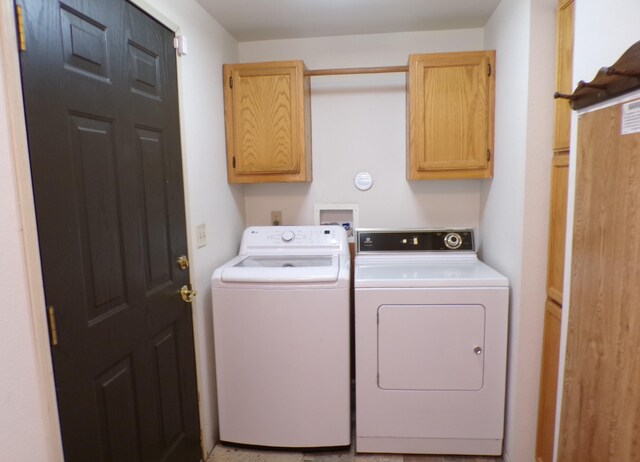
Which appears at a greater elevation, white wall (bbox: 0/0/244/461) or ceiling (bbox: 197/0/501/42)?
ceiling (bbox: 197/0/501/42)

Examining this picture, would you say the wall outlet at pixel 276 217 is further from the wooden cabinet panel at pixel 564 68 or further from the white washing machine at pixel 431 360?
the wooden cabinet panel at pixel 564 68

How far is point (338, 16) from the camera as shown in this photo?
2152mm

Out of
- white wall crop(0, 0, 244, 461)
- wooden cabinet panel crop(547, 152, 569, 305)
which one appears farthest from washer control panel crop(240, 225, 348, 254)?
wooden cabinet panel crop(547, 152, 569, 305)

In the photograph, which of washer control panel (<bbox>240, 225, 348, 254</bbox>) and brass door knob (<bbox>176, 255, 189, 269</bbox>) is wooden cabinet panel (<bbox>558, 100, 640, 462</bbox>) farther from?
brass door knob (<bbox>176, 255, 189, 269</bbox>)

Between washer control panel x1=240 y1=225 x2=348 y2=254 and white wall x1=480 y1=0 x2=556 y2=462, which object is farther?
washer control panel x1=240 y1=225 x2=348 y2=254

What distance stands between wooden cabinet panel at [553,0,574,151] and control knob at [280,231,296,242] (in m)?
1.39

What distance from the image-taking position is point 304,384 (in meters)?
1.98

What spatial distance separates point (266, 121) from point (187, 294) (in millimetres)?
1085

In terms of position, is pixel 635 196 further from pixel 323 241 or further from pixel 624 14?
pixel 323 241

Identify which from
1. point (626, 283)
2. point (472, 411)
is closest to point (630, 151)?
point (626, 283)

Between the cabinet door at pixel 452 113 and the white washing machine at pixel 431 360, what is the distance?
0.60m

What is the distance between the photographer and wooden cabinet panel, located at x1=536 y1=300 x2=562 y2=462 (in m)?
1.68

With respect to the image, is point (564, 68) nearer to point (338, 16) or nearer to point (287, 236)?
point (338, 16)

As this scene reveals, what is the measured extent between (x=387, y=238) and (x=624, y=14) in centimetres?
153
